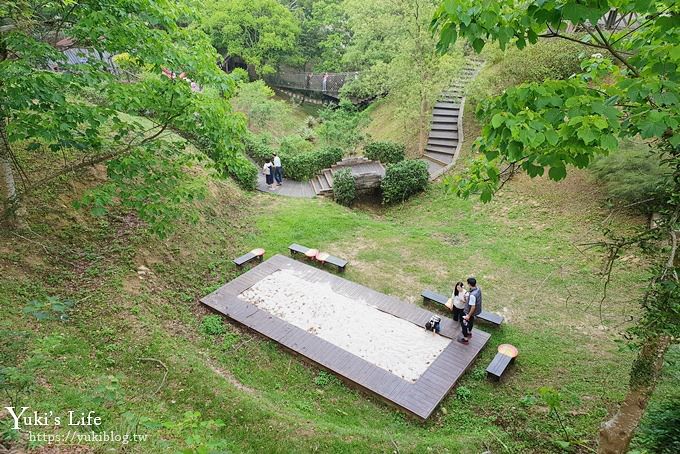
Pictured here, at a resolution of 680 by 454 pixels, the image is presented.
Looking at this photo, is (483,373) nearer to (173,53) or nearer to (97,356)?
(97,356)

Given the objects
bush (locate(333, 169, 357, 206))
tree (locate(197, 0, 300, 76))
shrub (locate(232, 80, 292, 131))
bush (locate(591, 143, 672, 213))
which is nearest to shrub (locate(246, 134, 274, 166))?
shrub (locate(232, 80, 292, 131))

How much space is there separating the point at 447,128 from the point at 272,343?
42.8 feet

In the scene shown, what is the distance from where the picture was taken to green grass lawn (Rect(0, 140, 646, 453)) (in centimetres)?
544

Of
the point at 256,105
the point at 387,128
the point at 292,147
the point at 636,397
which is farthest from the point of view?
the point at 387,128

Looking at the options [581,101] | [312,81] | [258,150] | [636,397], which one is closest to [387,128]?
[258,150]

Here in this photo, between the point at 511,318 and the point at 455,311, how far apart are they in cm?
150

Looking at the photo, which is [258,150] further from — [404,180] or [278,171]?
[404,180]

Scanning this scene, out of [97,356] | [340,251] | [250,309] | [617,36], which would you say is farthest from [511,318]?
[97,356]

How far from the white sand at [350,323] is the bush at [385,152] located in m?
8.04

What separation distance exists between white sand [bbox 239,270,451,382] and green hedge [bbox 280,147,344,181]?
711 centimetres

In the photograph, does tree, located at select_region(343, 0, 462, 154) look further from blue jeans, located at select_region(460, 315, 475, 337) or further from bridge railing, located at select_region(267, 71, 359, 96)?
bridge railing, located at select_region(267, 71, 359, 96)

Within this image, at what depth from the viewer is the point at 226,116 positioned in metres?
6.79

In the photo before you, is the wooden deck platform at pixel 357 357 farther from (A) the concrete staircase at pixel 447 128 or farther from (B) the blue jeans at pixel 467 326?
(A) the concrete staircase at pixel 447 128

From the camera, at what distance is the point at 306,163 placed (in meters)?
15.8
